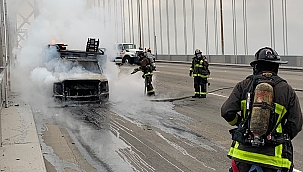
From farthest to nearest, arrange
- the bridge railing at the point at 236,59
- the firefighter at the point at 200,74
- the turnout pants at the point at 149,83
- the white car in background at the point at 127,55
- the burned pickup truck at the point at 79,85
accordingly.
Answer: the white car in background at the point at 127,55 → the bridge railing at the point at 236,59 → the turnout pants at the point at 149,83 → the firefighter at the point at 200,74 → the burned pickup truck at the point at 79,85

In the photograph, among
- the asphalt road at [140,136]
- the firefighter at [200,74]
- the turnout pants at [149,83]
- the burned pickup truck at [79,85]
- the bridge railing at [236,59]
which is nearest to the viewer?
the asphalt road at [140,136]

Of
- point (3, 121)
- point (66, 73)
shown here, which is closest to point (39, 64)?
point (66, 73)

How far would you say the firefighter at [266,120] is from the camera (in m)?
3.53

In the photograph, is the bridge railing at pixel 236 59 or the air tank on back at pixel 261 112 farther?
the bridge railing at pixel 236 59

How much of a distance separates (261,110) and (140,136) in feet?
17.7

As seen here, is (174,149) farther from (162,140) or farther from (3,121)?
(3,121)

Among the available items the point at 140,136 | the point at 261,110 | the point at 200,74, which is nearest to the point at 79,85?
the point at 200,74

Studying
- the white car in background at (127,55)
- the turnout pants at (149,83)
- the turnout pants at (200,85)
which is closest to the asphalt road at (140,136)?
the turnout pants at (200,85)

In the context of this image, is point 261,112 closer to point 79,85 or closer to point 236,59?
point 79,85

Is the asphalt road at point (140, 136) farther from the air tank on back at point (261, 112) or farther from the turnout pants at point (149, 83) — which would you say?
the air tank on back at point (261, 112)

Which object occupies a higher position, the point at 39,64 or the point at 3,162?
the point at 39,64

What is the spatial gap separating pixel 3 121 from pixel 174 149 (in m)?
4.17

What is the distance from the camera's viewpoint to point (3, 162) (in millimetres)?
6254

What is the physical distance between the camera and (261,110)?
3496 mm
